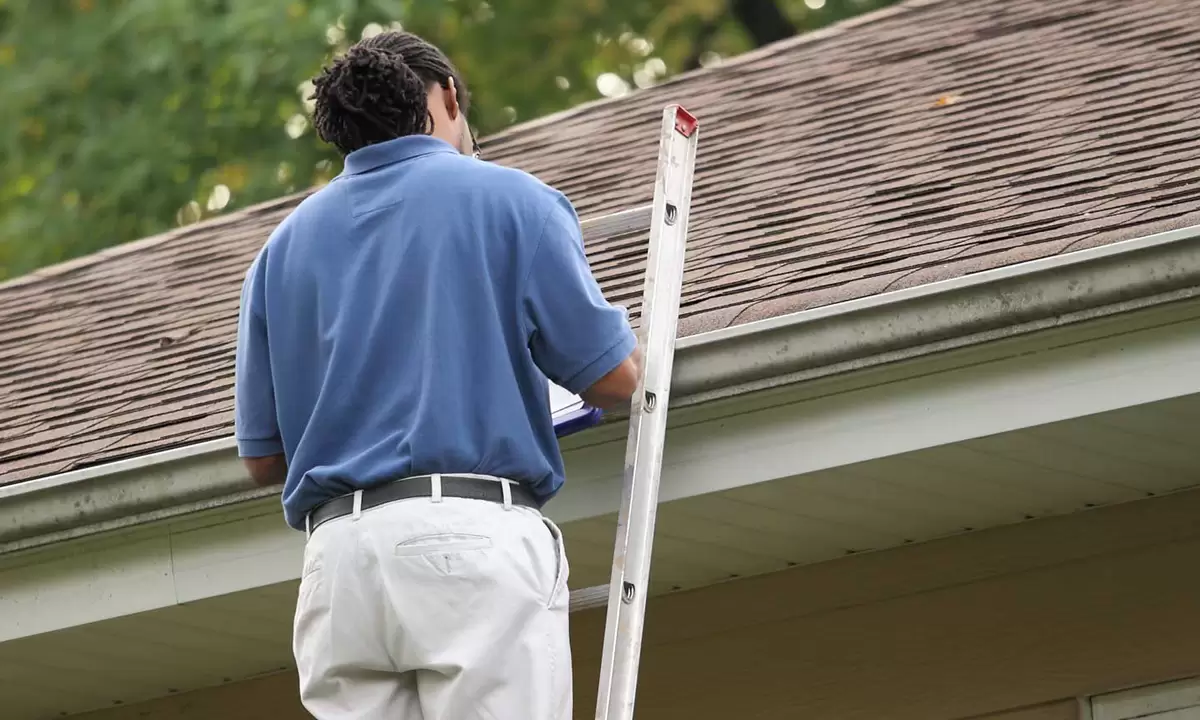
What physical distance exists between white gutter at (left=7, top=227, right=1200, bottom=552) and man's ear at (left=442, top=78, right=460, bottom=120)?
26.3 inches

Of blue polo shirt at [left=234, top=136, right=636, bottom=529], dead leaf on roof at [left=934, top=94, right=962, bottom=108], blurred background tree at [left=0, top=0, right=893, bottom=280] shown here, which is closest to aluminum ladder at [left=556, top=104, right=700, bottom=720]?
blue polo shirt at [left=234, top=136, right=636, bottom=529]

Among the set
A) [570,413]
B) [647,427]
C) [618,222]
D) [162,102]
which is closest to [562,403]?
[570,413]

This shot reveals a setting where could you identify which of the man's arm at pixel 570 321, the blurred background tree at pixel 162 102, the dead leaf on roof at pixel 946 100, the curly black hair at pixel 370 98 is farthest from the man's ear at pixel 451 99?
the blurred background tree at pixel 162 102

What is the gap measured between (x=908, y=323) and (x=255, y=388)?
50.8 inches

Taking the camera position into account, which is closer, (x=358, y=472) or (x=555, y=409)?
(x=358, y=472)

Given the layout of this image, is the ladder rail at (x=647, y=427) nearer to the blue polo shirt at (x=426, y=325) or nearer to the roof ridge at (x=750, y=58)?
the blue polo shirt at (x=426, y=325)

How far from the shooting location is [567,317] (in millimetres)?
2984

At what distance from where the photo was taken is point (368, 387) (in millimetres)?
2947

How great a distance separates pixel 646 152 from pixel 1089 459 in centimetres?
281

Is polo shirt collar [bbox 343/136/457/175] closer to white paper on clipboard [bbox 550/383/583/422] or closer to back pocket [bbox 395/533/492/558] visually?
white paper on clipboard [bbox 550/383/583/422]

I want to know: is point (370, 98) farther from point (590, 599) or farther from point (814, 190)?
point (814, 190)

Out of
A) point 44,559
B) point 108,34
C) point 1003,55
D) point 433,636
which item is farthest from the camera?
point 108,34

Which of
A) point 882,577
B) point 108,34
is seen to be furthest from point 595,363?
point 108,34

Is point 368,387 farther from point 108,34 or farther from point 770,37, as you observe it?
point 770,37
